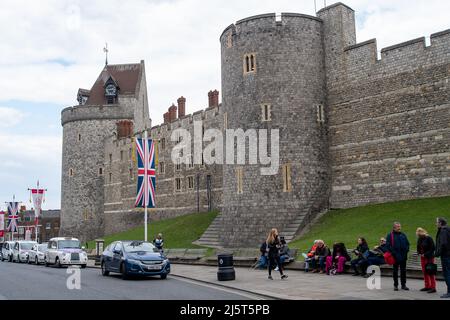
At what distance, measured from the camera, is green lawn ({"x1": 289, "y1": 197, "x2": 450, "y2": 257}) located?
832 inches

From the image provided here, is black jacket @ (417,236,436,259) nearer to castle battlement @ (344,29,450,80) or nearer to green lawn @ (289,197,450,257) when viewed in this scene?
green lawn @ (289,197,450,257)

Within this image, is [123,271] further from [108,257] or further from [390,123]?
[390,123]

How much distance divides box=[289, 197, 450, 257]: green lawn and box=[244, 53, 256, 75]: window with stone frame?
8.84m

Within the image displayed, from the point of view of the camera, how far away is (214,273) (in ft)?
62.4

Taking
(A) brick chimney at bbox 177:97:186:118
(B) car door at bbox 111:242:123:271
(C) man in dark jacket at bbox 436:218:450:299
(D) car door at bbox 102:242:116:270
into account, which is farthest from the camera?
(A) brick chimney at bbox 177:97:186:118

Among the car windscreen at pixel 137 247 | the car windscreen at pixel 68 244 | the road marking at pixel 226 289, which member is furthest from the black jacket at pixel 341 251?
the car windscreen at pixel 68 244

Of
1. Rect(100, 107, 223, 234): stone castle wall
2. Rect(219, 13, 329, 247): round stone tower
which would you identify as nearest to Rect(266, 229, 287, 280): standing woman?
Rect(219, 13, 329, 247): round stone tower

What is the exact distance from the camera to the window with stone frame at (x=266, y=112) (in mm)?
27217

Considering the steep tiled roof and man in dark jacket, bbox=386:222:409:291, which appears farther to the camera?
the steep tiled roof

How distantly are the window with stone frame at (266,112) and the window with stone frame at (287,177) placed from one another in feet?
8.88

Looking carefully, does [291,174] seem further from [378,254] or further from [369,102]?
[378,254]

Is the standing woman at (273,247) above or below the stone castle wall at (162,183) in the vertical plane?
below

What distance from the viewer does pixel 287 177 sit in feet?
87.4

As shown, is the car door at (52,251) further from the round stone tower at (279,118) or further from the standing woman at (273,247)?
the standing woman at (273,247)
